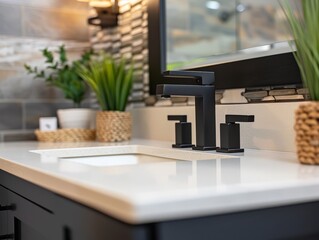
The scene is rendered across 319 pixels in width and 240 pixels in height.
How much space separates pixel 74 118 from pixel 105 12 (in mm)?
451

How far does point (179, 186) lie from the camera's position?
25.7 inches

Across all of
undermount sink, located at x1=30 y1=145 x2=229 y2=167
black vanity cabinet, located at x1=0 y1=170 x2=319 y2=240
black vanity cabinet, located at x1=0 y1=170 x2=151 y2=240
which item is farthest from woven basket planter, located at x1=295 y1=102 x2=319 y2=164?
undermount sink, located at x1=30 y1=145 x2=229 y2=167

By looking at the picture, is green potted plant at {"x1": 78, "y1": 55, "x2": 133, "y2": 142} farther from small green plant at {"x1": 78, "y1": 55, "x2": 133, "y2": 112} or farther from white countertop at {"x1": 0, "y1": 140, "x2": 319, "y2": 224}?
white countertop at {"x1": 0, "y1": 140, "x2": 319, "y2": 224}

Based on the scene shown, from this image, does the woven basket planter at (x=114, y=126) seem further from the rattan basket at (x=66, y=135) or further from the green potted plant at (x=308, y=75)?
the green potted plant at (x=308, y=75)

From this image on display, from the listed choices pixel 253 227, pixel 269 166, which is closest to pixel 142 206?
pixel 253 227

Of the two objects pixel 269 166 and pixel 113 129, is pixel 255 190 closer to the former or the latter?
pixel 269 166

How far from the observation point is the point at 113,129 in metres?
1.66

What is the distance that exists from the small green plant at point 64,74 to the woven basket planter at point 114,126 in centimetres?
27

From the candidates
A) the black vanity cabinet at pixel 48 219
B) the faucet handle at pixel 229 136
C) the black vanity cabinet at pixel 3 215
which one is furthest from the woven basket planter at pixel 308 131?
the black vanity cabinet at pixel 3 215

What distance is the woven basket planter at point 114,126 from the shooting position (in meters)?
1.66

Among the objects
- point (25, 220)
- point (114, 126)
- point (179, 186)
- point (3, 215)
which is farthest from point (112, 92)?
point (179, 186)

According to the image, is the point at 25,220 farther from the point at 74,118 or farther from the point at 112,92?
the point at 74,118

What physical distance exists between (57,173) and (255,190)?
34 cm

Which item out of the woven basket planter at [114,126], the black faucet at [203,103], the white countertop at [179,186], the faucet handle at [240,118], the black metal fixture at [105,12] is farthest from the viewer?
the black metal fixture at [105,12]
